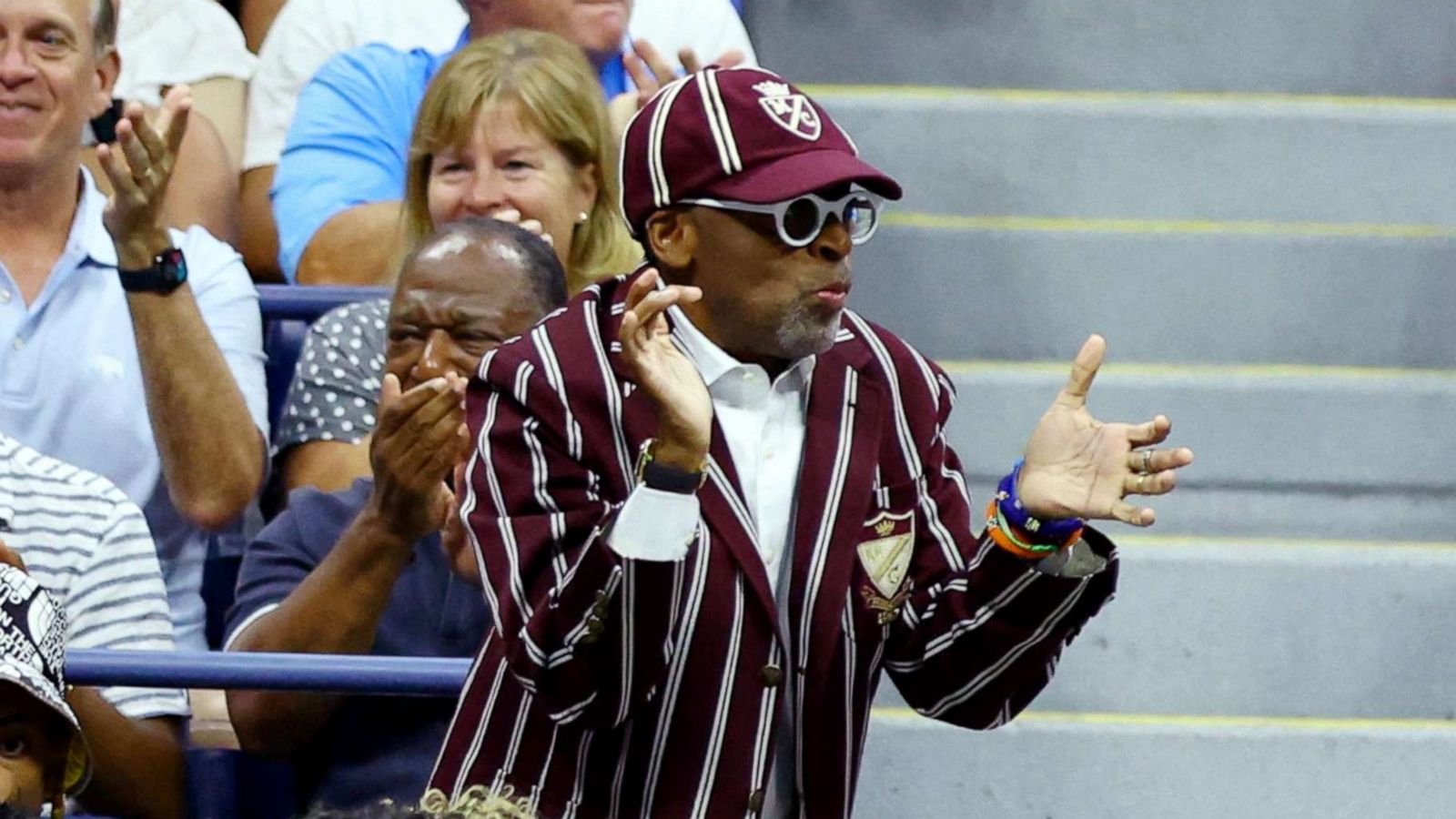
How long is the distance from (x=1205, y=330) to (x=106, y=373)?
1604 millimetres

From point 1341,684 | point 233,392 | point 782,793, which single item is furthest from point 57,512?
point 1341,684

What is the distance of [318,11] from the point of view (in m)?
4.20

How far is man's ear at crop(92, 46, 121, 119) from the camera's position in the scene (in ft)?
11.5

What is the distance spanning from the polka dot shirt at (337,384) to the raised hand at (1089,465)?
1.29 meters

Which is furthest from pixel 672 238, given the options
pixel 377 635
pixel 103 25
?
pixel 103 25

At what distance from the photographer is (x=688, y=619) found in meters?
2.10

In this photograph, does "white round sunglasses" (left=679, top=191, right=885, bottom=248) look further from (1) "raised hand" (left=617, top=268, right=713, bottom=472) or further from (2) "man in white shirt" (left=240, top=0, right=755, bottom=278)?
(2) "man in white shirt" (left=240, top=0, right=755, bottom=278)

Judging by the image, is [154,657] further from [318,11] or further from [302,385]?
[318,11]

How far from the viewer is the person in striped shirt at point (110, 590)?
2.86 m

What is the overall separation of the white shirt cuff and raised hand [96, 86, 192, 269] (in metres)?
1.22

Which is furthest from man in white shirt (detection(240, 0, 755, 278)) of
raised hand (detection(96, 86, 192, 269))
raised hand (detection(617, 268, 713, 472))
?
raised hand (detection(617, 268, 713, 472))

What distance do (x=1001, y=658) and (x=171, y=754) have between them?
3.67 feet

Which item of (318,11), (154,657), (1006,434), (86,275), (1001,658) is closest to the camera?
(1001,658)

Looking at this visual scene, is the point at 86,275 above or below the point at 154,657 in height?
above
